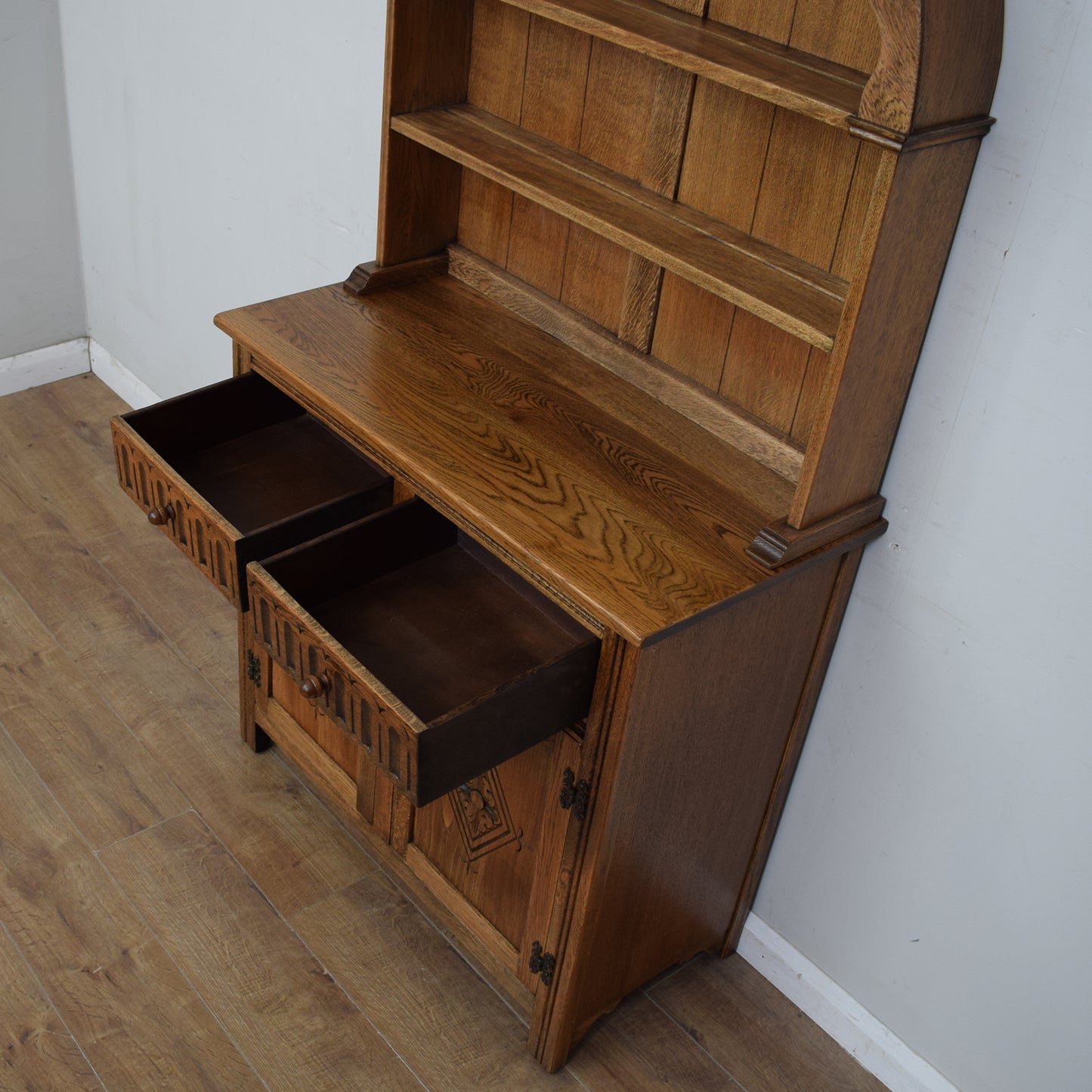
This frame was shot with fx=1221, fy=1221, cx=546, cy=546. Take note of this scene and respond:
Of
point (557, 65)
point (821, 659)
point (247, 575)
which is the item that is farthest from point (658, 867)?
point (557, 65)

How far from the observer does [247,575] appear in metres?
1.61

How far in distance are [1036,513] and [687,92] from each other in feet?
2.32

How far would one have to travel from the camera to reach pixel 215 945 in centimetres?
197

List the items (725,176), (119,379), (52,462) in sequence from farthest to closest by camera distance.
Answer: (119,379)
(52,462)
(725,176)

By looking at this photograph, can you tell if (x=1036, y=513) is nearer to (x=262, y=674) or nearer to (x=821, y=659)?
(x=821, y=659)

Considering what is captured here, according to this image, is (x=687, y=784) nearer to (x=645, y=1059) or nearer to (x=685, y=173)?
(x=645, y=1059)

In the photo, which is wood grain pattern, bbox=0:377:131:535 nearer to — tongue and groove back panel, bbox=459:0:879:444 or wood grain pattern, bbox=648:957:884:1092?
tongue and groove back panel, bbox=459:0:879:444

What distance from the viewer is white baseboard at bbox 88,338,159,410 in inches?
126

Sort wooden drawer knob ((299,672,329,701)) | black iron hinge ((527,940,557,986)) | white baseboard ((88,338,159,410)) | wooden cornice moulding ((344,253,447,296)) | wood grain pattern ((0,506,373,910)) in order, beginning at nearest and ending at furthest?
wooden drawer knob ((299,672,329,701))
black iron hinge ((527,940,557,986))
wooden cornice moulding ((344,253,447,296))
wood grain pattern ((0,506,373,910))
white baseboard ((88,338,159,410))

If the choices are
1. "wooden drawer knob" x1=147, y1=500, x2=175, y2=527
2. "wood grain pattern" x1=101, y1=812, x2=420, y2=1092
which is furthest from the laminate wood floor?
"wooden drawer knob" x1=147, y1=500, x2=175, y2=527

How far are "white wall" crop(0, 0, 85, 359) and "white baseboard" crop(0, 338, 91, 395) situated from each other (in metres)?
0.02

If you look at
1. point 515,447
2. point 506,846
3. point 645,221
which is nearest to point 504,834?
point 506,846

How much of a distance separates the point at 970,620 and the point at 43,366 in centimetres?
263

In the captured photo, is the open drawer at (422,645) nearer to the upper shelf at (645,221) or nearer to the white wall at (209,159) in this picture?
the upper shelf at (645,221)
